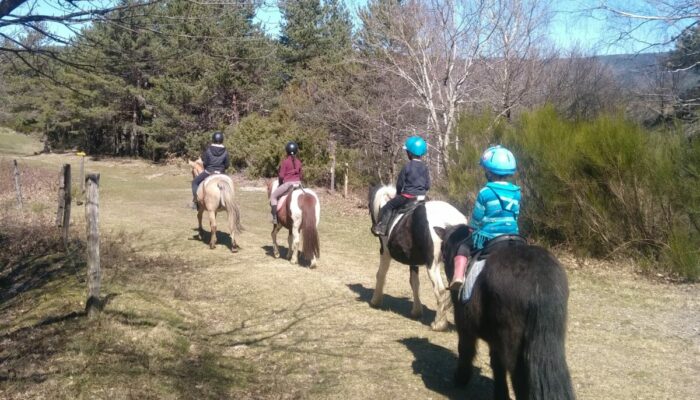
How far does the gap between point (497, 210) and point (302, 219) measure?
607cm

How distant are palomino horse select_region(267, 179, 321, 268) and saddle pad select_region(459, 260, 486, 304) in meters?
5.85

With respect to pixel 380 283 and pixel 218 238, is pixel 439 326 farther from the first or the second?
pixel 218 238

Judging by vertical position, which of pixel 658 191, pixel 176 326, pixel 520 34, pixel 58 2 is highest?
pixel 520 34

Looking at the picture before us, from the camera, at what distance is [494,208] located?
Answer: 4742 millimetres

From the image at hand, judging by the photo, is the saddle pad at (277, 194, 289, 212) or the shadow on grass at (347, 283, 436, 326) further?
the saddle pad at (277, 194, 289, 212)

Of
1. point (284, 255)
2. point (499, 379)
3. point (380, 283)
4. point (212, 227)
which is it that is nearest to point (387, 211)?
point (380, 283)

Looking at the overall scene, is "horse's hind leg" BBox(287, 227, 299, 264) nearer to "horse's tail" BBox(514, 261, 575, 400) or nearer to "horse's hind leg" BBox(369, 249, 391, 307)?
"horse's hind leg" BBox(369, 249, 391, 307)

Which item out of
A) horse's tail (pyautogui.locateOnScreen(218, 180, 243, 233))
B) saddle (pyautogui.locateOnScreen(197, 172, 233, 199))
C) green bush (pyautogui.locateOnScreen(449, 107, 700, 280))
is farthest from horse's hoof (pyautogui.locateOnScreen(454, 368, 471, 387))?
saddle (pyautogui.locateOnScreen(197, 172, 233, 199))

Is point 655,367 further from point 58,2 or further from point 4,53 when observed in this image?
point 4,53

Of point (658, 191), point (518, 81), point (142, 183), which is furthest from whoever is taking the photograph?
point (142, 183)

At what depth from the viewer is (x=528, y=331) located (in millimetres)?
3967

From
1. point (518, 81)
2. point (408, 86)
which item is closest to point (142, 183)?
point (408, 86)

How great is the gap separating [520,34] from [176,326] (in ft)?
49.9

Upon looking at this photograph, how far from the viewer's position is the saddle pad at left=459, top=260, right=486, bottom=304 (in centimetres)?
455
